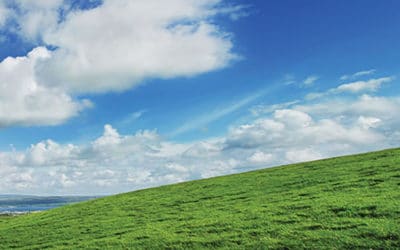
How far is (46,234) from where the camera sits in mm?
26672

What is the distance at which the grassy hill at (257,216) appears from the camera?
15.5 m

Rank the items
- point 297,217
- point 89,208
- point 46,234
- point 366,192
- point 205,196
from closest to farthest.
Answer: point 297,217 < point 366,192 < point 46,234 < point 205,196 < point 89,208

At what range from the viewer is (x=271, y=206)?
2192cm

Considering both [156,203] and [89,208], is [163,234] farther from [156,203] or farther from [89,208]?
[89,208]

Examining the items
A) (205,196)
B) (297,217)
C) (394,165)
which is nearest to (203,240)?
(297,217)

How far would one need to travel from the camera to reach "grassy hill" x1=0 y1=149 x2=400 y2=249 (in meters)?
15.5

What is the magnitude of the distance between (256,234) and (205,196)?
13.9m

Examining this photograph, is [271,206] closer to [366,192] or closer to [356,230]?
[366,192]

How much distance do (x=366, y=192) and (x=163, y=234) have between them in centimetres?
1087

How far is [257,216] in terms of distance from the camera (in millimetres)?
19938

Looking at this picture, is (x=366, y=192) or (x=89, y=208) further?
(x=89, y=208)

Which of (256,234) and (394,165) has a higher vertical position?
(394,165)

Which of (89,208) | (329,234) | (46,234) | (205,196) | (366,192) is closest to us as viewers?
(329,234)

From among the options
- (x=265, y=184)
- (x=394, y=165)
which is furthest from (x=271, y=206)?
(x=394, y=165)
